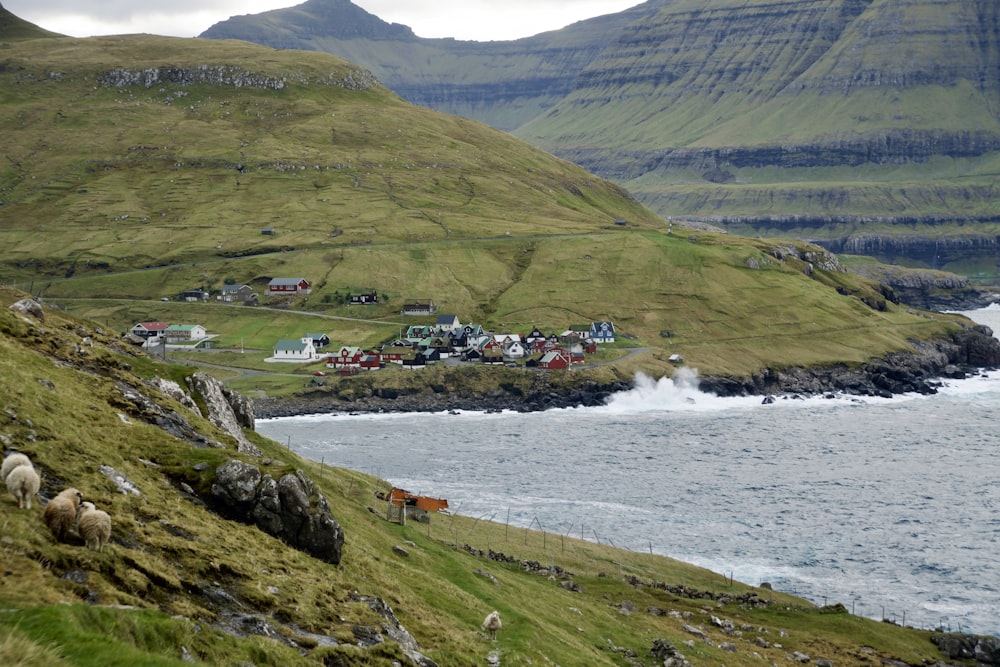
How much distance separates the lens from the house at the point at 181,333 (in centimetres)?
19012

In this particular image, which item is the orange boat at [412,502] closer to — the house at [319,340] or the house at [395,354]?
the house at [395,354]

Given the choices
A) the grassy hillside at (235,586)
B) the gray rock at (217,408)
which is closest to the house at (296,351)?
the grassy hillside at (235,586)

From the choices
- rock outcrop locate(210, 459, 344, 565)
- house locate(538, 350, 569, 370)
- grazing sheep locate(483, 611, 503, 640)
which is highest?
rock outcrop locate(210, 459, 344, 565)

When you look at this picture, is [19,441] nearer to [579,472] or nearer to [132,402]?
[132,402]

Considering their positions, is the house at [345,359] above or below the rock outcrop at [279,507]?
below

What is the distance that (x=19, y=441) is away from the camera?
106 feet

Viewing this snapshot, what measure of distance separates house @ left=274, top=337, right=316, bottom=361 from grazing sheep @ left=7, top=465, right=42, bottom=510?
6201 inches

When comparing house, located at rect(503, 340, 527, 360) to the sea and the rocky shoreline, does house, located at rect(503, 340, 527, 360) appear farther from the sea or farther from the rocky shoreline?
the sea

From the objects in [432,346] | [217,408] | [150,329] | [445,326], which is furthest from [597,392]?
[217,408]

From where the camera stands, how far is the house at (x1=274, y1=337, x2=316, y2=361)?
18388cm

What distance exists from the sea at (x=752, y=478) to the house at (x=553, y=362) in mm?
12239

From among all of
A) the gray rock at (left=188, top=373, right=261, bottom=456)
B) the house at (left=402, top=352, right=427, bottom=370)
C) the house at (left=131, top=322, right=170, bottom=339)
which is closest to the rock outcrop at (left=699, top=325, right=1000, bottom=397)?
the house at (left=402, top=352, right=427, bottom=370)

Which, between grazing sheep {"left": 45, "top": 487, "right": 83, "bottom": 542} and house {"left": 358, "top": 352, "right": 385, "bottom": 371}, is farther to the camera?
house {"left": 358, "top": 352, "right": 385, "bottom": 371}

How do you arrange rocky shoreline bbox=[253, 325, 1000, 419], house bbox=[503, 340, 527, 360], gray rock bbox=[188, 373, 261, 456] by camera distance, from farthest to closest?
house bbox=[503, 340, 527, 360], rocky shoreline bbox=[253, 325, 1000, 419], gray rock bbox=[188, 373, 261, 456]
